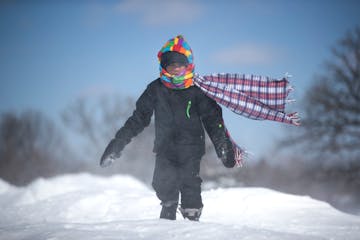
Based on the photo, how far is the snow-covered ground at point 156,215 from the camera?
7.30ft

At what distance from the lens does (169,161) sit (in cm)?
337

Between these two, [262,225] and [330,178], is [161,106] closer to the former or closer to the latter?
[262,225]

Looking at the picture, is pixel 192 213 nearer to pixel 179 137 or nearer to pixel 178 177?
pixel 178 177

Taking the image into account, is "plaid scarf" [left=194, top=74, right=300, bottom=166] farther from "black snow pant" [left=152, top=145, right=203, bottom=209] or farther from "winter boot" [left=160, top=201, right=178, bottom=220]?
"winter boot" [left=160, top=201, right=178, bottom=220]

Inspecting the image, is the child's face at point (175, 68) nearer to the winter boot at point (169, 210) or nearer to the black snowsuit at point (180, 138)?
the black snowsuit at point (180, 138)

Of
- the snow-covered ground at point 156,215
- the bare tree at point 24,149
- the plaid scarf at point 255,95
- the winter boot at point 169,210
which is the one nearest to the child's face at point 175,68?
the plaid scarf at point 255,95

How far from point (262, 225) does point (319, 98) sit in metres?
10.8

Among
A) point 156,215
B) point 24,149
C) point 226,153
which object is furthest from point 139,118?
point 24,149

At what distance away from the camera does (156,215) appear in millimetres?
4391

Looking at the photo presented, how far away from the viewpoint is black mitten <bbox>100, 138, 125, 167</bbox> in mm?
3332

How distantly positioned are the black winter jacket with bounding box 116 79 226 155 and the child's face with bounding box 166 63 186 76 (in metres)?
0.15

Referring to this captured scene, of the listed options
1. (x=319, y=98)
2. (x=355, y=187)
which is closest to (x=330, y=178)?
(x=355, y=187)

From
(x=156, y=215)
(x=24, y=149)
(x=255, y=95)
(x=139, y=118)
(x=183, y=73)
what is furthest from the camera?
(x=24, y=149)

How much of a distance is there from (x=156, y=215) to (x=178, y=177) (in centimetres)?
122
